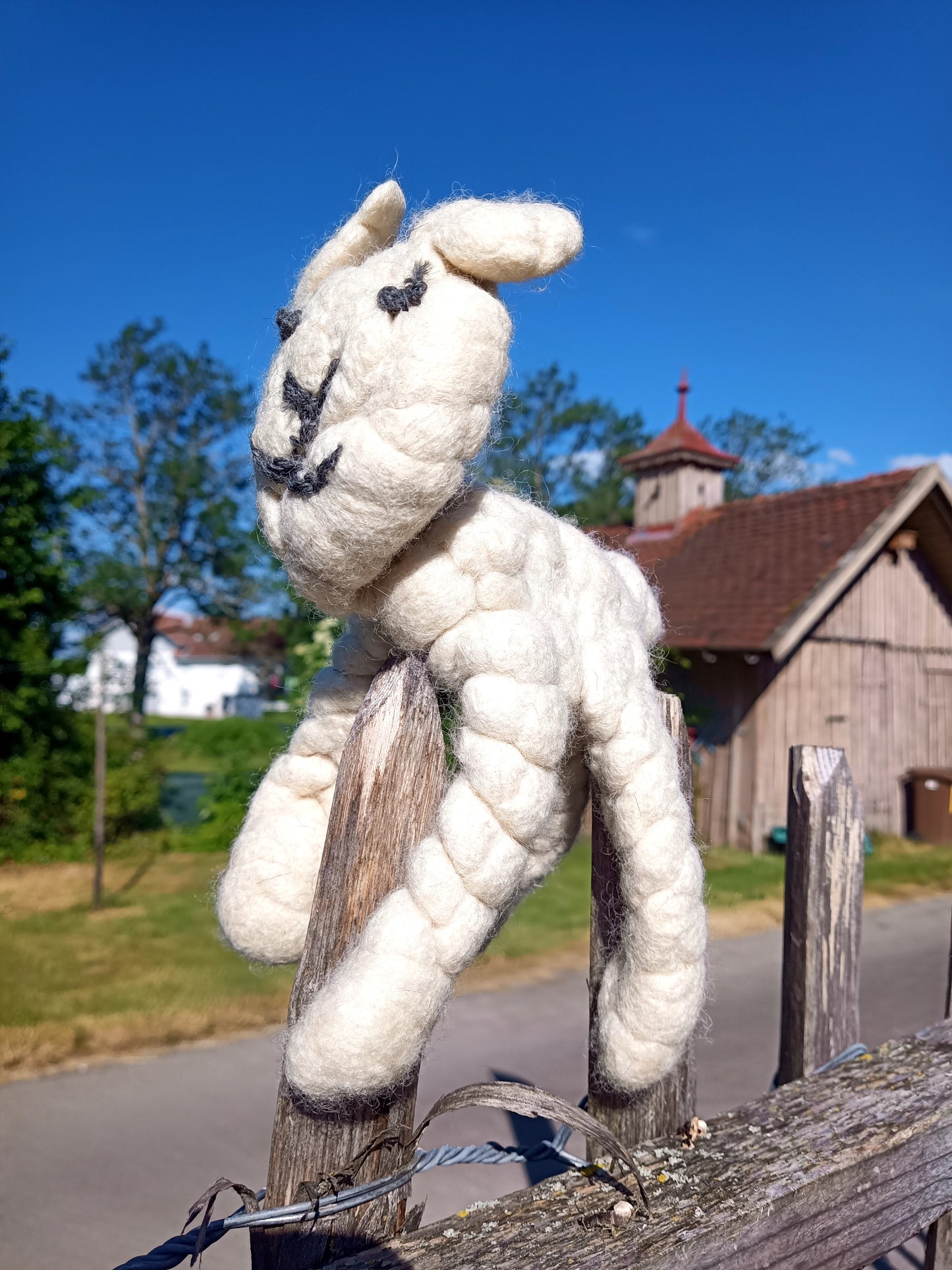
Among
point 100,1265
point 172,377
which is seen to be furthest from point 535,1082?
point 172,377

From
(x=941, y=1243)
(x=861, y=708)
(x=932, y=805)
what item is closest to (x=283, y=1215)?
(x=941, y=1243)

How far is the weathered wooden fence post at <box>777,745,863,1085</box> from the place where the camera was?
87.4 inches

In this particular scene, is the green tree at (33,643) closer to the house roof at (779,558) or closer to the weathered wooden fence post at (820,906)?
the house roof at (779,558)

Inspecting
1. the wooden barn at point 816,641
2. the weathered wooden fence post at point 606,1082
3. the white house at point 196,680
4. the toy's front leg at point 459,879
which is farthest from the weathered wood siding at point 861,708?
the white house at point 196,680

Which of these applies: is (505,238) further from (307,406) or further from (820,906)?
(820,906)

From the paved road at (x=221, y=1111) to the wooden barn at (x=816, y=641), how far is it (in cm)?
422

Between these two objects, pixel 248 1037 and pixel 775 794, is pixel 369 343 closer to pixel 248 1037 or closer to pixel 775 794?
pixel 248 1037

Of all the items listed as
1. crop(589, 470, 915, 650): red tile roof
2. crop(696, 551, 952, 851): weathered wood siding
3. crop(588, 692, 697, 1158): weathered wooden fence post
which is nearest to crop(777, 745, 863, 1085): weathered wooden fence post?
crop(588, 692, 697, 1158): weathered wooden fence post

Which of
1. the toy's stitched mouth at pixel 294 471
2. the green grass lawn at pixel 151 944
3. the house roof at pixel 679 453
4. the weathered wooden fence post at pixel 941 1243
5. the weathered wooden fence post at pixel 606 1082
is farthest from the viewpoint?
the house roof at pixel 679 453

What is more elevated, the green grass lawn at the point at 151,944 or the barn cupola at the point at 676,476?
the barn cupola at the point at 676,476

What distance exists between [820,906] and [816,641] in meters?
9.46

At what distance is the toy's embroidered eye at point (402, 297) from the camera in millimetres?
1316

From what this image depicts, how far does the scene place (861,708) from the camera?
454 inches

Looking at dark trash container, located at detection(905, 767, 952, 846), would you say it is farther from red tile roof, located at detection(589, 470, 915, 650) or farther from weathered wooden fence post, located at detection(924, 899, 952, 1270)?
weathered wooden fence post, located at detection(924, 899, 952, 1270)
